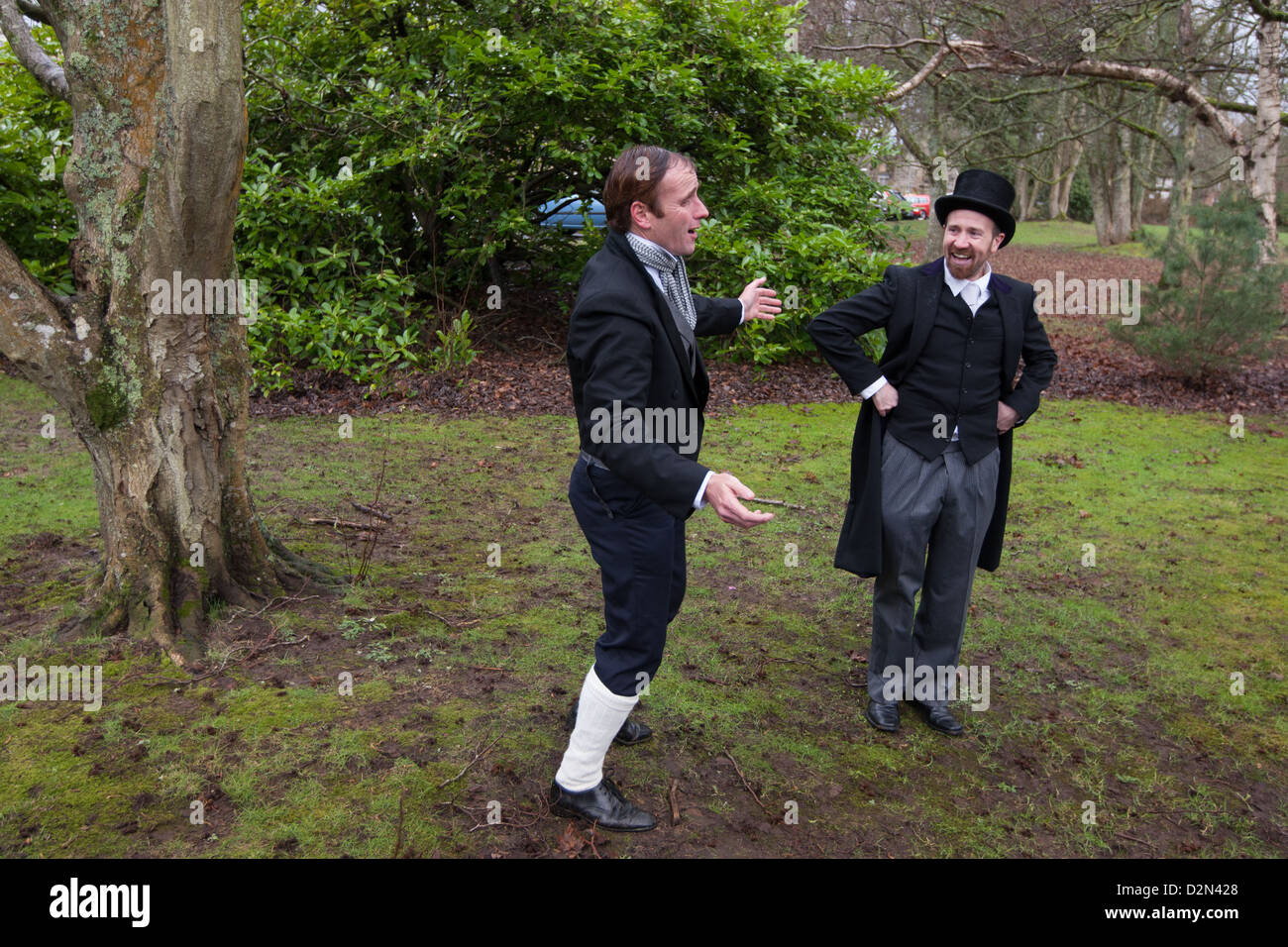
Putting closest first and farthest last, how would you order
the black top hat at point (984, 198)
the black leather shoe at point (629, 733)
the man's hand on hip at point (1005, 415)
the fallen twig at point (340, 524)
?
the black top hat at point (984, 198)
the black leather shoe at point (629, 733)
the man's hand on hip at point (1005, 415)
the fallen twig at point (340, 524)

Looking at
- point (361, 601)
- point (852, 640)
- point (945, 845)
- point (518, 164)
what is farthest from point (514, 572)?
point (518, 164)

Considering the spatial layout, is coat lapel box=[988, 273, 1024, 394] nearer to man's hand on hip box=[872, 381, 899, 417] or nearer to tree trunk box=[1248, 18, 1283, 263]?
man's hand on hip box=[872, 381, 899, 417]

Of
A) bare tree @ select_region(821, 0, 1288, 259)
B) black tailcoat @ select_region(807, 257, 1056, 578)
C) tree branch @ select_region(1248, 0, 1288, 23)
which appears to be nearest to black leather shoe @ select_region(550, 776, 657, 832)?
black tailcoat @ select_region(807, 257, 1056, 578)

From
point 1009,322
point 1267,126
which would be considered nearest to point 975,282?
point 1009,322

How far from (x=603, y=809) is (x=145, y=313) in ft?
9.61

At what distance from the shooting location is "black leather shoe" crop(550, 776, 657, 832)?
3449mm

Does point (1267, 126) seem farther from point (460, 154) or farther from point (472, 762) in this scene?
point (472, 762)

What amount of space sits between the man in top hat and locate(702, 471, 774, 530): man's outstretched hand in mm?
1388

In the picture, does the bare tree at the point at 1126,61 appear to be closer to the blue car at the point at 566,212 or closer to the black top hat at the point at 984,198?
the blue car at the point at 566,212

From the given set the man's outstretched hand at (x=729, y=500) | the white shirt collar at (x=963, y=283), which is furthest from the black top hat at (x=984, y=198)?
the man's outstretched hand at (x=729, y=500)

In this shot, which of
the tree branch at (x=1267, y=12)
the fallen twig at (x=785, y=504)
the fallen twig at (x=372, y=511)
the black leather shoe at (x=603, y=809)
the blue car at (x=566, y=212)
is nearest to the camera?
the black leather shoe at (x=603, y=809)

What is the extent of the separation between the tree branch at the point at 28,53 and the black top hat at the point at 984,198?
13.1 ft

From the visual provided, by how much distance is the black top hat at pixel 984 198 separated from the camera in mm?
3928

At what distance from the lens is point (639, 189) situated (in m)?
3.14
